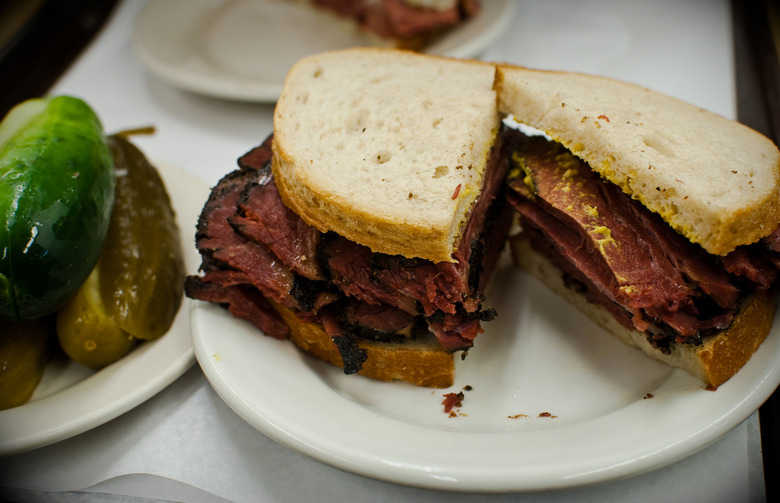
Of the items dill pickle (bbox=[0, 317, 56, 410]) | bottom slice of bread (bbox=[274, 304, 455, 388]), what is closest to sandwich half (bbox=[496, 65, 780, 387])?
bottom slice of bread (bbox=[274, 304, 455, 388])

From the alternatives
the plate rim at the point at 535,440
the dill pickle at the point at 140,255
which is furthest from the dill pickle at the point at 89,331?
the plate rim at the point at 535,440

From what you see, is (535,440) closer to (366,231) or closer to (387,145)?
(366,231)

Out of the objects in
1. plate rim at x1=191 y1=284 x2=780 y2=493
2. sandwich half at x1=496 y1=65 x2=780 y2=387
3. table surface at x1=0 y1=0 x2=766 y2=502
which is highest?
sandwich half at x1=496 y1=65 x2=780 y2=387

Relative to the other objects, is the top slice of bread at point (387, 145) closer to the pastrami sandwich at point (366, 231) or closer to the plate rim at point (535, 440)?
the pastrami sandwich at point (366, 231)

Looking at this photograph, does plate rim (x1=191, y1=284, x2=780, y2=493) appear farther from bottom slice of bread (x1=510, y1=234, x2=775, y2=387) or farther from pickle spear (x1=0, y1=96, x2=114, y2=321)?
pickle spear (x1=0, y1=96, x2=114, y2=321)

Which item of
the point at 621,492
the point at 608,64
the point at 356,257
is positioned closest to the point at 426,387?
the point at 356,257

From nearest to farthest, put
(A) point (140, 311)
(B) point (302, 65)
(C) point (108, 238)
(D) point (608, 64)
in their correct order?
(A) point (140, 311) < (C) point (108, 238) < (B) point (302, 65) < (D) point (608, 64)

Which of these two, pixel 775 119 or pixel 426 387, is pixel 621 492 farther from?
pixel 775 119
